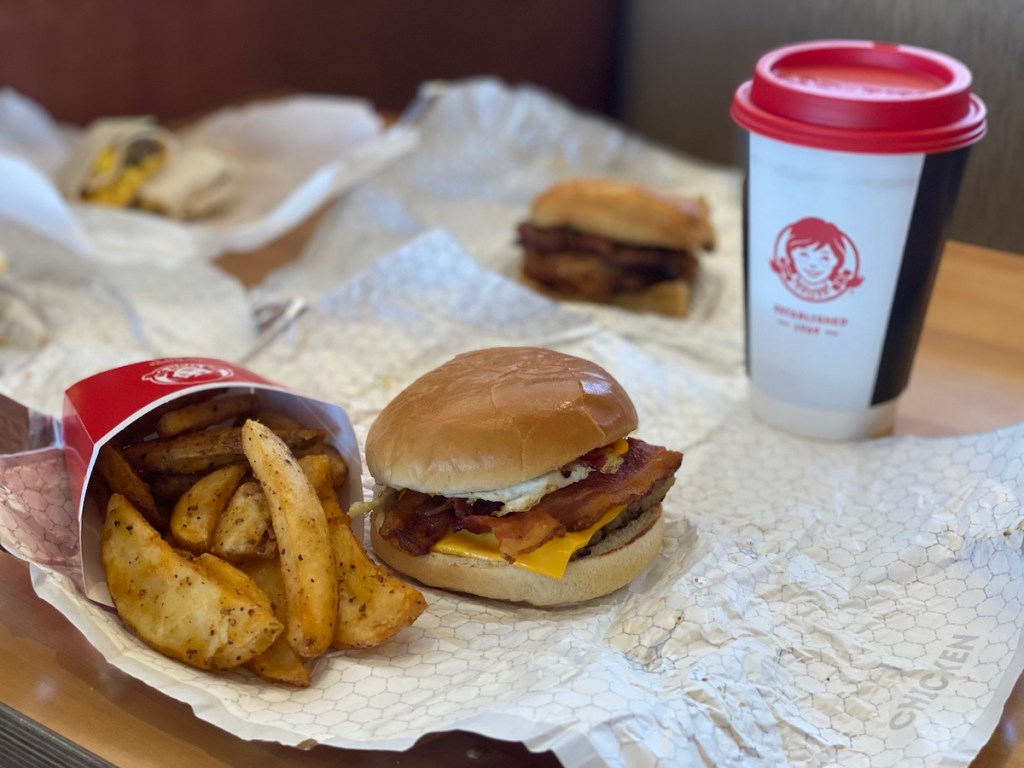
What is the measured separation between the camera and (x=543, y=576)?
1.47 m

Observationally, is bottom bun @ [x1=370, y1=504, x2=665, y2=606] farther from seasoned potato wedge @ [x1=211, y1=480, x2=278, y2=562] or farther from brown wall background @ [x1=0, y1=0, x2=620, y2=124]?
brown wall background @ [x1=0, y1=0, x2=620, y2=124]

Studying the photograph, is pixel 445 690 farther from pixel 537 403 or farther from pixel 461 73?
pixel 461 73

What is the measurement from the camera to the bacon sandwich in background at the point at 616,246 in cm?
266

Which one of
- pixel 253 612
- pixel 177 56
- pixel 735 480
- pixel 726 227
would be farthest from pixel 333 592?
pixel 177 56

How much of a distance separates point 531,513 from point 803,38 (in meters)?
1.96

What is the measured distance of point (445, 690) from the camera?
1.34 meters

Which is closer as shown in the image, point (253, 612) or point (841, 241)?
point (253, 612)

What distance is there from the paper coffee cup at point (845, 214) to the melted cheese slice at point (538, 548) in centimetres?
63

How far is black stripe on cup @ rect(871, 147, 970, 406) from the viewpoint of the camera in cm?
175

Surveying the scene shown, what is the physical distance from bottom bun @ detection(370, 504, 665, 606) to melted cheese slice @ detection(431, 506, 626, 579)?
12 millimetres

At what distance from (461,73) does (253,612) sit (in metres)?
3.53

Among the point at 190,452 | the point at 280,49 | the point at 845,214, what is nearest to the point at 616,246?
the point at 845,214

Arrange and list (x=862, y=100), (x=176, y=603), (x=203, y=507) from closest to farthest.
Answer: (x=176, y=603)
(x=203, y=507)
(x=862, y=100)

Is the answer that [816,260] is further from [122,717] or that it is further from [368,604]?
[122,717]
